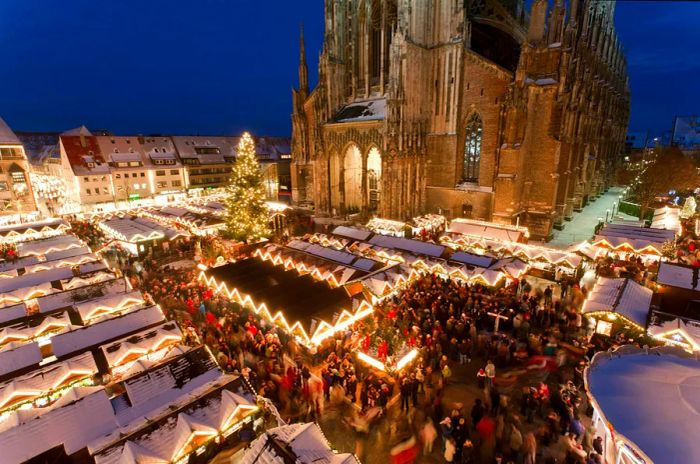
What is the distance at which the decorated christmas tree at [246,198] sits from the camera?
74.8 ft

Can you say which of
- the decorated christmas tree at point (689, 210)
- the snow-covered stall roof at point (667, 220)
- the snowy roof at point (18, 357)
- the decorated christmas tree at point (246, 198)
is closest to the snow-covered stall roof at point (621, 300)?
the snow-covered stall roof at point (667, 220)

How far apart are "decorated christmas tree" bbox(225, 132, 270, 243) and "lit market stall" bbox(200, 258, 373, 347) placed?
767cm

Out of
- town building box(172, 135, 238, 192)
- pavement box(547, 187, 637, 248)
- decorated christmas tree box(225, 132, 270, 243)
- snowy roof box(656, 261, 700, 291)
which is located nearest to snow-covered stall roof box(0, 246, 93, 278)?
decorated christmas tree box(225, 132, 270, 243)

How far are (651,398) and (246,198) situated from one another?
21.8 metres

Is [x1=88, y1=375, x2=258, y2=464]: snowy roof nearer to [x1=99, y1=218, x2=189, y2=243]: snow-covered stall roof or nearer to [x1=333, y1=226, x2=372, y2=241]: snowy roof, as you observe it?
[x1=333, y1=226, x2=372, y2=241]: snowy roof

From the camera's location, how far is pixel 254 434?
7.52 m

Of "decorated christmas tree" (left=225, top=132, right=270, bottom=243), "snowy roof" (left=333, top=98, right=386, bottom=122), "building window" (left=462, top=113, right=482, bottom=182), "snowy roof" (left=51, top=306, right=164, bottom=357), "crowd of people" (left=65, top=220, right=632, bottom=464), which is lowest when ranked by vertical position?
"crowd of people" (left=65, top=220, right=632, bottom=464)

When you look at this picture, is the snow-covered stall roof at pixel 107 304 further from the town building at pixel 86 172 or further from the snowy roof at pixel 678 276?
the town building at pixel 86 172

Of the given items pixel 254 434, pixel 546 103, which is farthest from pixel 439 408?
pixel 546 103

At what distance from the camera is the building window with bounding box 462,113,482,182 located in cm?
2617

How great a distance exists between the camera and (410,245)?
18.2 m

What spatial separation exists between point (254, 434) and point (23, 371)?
6.88 meters

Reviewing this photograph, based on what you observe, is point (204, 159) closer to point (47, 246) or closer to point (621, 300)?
point (47, 246)

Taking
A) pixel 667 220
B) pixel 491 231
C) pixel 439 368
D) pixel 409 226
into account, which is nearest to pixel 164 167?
pixel 409 226
